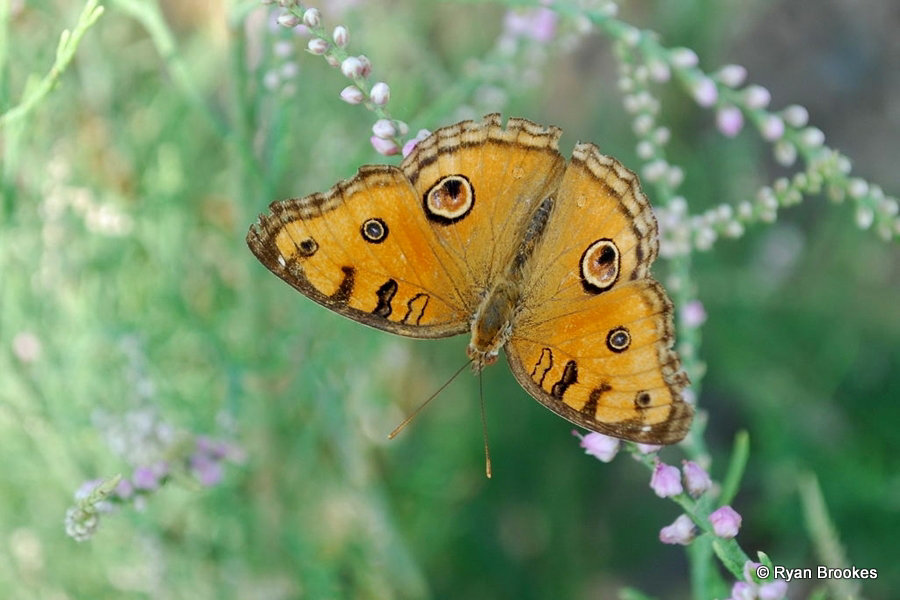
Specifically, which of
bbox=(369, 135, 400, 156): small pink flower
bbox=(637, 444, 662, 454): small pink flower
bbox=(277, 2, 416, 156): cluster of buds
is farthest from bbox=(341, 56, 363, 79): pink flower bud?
bbox=(637, 444, 662, 454): small pink flower

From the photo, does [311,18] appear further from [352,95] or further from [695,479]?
[695,479]

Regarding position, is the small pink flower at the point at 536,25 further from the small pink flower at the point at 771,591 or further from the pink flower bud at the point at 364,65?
the small pink flower at the point at 771,591

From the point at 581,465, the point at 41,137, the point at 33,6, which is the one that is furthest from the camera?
the point at 581,465

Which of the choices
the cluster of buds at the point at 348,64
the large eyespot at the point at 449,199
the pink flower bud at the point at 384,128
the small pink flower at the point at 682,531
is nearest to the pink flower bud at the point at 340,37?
the cluster of buds at the point at 348,64

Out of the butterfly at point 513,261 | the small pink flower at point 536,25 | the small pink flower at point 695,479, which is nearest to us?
the small pink flower at point 695,479

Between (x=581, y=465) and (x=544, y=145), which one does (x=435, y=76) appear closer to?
(x=544, y=145)

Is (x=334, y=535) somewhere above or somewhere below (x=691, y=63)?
below

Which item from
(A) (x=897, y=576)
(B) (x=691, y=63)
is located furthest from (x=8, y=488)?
(A) (x=897, y=576)
